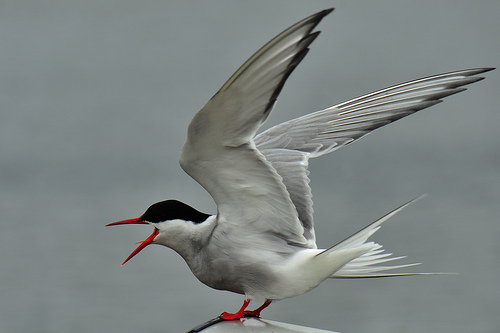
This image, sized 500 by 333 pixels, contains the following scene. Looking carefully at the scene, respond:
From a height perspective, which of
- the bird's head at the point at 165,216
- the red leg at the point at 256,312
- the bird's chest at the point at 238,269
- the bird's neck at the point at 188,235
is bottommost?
the red leg at the point at 256,312

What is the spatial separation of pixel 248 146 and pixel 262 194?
0.50ft

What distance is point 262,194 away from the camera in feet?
5.29

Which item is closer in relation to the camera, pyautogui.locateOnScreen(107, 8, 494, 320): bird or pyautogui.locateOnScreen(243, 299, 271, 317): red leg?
pyautogui.locateOnScreen(107, 8, 494, 320): bird

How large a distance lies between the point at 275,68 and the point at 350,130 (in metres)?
0.62

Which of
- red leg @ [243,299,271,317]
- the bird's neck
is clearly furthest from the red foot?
the bird's neck

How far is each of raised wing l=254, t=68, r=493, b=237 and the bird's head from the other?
0.91ft

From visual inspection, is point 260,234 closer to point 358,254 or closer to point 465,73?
point 358,254

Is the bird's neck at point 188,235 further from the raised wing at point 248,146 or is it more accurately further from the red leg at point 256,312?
the red leg at point 256,312

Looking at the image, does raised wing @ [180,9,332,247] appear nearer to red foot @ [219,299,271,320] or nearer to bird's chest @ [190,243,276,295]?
bird's chest @ [190,243,276,295]

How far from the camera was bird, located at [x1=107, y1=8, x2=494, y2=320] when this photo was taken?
140 cm

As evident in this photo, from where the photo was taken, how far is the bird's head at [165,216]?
170 centimetres

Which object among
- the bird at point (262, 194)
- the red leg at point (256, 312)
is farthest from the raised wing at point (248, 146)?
the red leg at point (256, 312)

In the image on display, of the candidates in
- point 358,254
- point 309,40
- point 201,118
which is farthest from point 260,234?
point 309,40

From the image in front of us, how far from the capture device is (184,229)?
5.53ft
